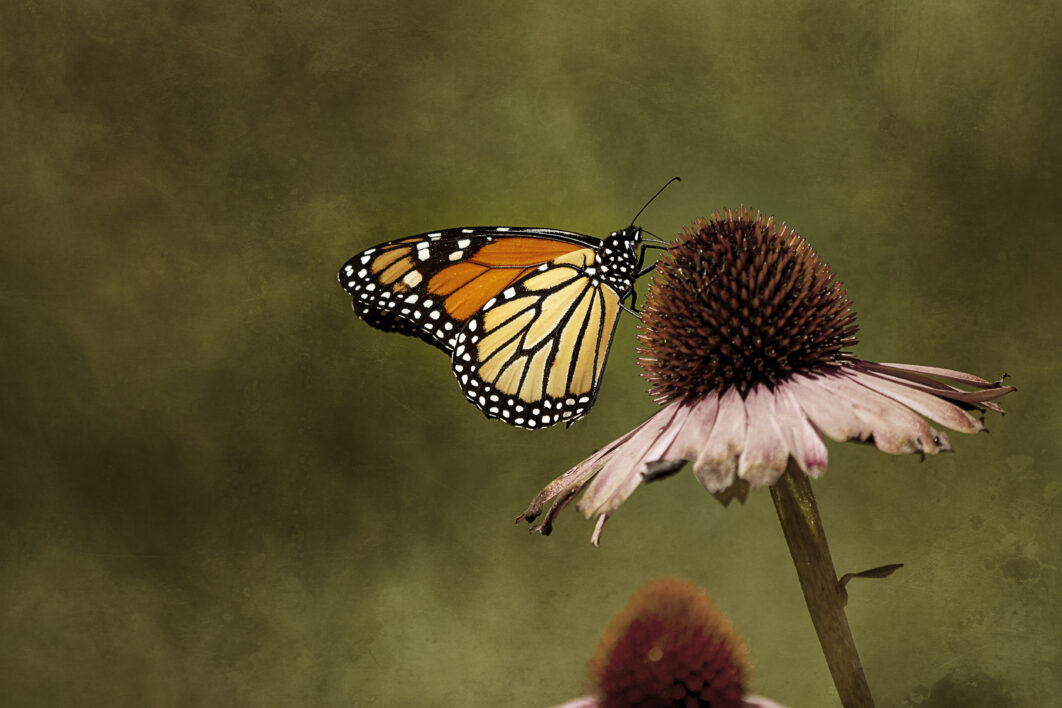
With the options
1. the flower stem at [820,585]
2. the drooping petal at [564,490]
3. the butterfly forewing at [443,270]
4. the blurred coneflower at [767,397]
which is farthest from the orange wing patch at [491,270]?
the flower stem at [820,585]

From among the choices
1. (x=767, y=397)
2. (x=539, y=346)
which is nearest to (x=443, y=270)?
(x=539, y=346)

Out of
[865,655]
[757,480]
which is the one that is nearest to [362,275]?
[757,480]

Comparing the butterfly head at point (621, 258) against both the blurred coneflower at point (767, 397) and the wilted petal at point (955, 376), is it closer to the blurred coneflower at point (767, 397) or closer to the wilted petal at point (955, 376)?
the blurred coneflower at point (767, 397)

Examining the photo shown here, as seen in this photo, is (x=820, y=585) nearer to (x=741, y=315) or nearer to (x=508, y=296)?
(x=741, y=315)

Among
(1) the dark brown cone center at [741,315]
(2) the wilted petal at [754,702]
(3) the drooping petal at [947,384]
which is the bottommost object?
(2) the wilted petal at [754,702]

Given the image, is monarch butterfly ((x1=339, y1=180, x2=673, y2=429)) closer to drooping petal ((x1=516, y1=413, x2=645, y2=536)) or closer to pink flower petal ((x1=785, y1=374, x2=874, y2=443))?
drooping petal ((x1=516, y1=413, x2=645, y2=536))
